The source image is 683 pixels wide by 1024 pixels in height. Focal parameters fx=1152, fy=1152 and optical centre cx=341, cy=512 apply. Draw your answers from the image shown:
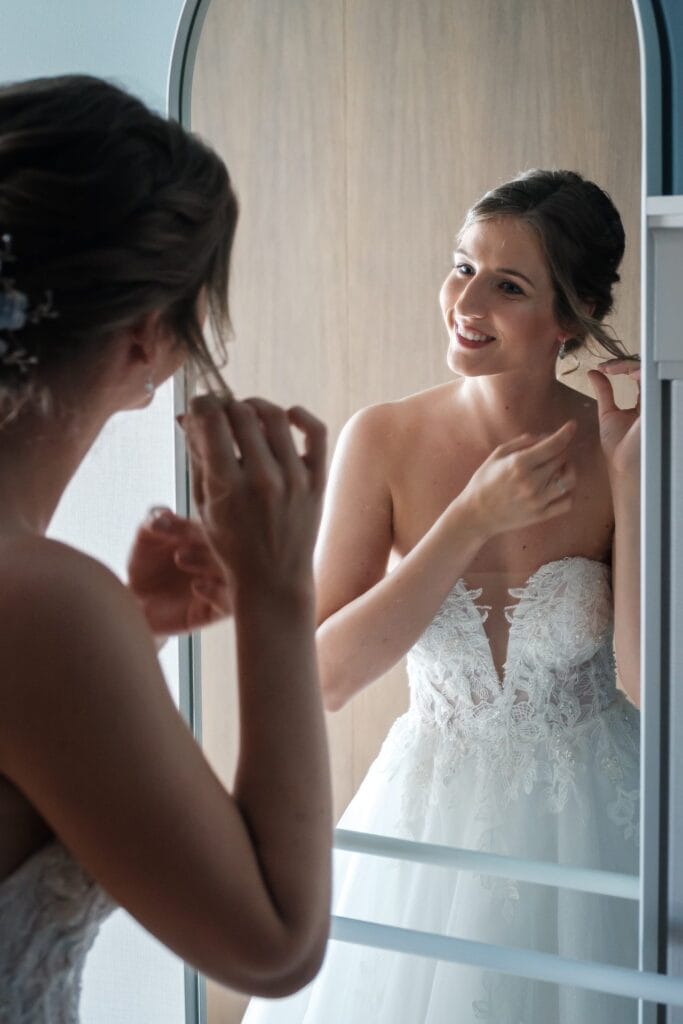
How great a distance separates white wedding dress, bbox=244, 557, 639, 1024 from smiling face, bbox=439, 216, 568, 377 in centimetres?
14

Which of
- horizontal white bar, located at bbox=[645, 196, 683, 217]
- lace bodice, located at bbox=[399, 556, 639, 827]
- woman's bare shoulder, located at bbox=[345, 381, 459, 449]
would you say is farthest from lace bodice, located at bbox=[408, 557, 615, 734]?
horizontal white bar, located at bbox=[645, 196, 683, 217]

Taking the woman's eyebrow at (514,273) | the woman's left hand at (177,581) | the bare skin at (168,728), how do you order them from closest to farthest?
the bare skin at (168,728)
the woman's left hand at (177,581)
the woman's eyebrow at (514,273)

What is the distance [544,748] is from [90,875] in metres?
0.38

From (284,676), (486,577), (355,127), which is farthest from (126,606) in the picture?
(355,127)

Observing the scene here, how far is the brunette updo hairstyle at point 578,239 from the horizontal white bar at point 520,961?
1.28 feet

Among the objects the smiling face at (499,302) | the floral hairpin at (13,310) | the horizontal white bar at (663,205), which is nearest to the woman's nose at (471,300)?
the smiling face at (499,302)

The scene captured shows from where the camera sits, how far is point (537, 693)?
0.78 m

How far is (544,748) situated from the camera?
2.58ft

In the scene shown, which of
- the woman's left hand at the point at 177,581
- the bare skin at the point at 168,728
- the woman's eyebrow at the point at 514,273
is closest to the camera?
the bare skin at the point at 168,728

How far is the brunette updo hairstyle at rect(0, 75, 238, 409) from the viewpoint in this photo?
1.62ft

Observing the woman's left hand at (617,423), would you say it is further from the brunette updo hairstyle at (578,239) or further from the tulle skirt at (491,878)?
the tulle skirt at (491,878)

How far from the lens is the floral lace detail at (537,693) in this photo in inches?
30.4

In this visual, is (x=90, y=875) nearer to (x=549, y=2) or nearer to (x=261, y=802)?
(x=261, y=802)

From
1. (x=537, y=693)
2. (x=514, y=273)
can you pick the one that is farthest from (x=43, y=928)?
(x=514, y=273)
